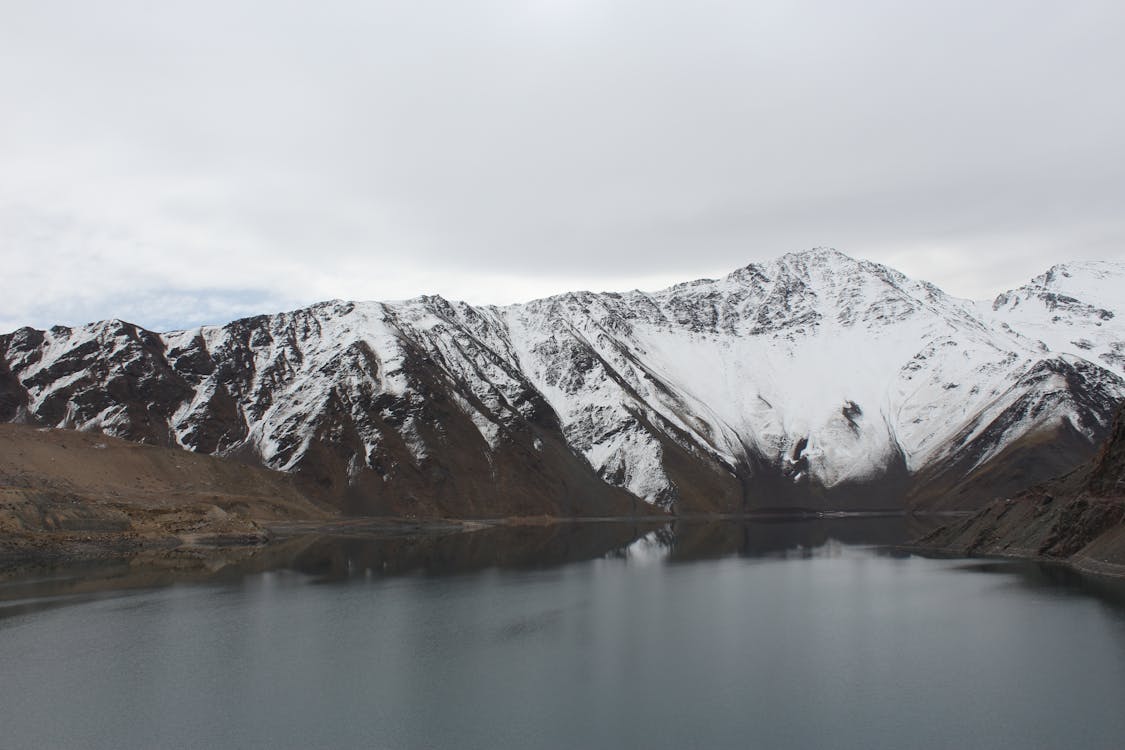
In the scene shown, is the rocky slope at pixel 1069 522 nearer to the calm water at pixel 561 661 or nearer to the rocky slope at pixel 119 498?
the calm water at pixel 561 661

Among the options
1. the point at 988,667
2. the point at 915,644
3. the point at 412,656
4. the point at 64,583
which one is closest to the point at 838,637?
the point at 915,644

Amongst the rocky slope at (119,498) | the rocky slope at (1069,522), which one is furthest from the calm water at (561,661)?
the rocky slope at (119,498)

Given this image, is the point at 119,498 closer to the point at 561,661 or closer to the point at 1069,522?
the point at 561,661

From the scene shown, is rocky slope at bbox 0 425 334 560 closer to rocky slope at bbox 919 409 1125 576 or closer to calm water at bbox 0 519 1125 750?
calm water at bbox 0 519 1125 750

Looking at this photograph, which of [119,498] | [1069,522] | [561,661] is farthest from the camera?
[119,498]

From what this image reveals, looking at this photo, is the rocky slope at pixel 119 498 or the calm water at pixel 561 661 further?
the rocky slope at pixel 119 498

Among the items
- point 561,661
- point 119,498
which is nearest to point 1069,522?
point 561,661
